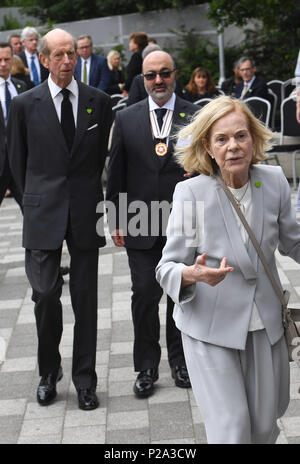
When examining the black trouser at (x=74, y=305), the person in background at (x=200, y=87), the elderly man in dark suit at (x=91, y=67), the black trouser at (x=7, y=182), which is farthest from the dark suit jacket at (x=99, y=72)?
the black trouser at (x=74, y=305)

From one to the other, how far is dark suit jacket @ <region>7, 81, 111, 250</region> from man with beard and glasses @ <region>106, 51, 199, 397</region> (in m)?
0.20

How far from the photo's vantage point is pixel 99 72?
1493 cm

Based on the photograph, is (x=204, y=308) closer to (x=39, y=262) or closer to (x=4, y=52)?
(x=39, y=262)

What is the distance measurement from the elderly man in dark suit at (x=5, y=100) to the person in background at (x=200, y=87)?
5992 mm

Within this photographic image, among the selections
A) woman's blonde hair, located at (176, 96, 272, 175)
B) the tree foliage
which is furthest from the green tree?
woman's blonde hair, located at (176, 96, 272, 175)

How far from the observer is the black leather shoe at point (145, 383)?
18.8 ft

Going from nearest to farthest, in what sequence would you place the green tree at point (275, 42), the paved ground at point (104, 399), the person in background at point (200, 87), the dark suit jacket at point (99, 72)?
the paved ground at point (104, 399) < the person in background at point (200, 87) < the dark suit jacket at point (99, 72) < the green tree at point (275, 42)

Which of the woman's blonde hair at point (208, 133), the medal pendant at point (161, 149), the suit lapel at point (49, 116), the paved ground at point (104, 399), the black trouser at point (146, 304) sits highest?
the woman's blonde hair at point (208, 133)

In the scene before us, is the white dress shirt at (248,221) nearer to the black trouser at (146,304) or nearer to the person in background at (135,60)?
the black trouser at (146,304)

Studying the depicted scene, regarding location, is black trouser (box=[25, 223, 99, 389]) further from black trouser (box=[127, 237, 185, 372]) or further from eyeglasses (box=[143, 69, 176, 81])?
eyeglasses (box=[143, 69, 176, 81])

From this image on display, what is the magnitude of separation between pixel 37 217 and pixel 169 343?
1.18 meters

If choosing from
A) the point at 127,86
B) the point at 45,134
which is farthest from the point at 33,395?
the point at 127,86

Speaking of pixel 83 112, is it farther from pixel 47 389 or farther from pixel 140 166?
pixel 47 389
